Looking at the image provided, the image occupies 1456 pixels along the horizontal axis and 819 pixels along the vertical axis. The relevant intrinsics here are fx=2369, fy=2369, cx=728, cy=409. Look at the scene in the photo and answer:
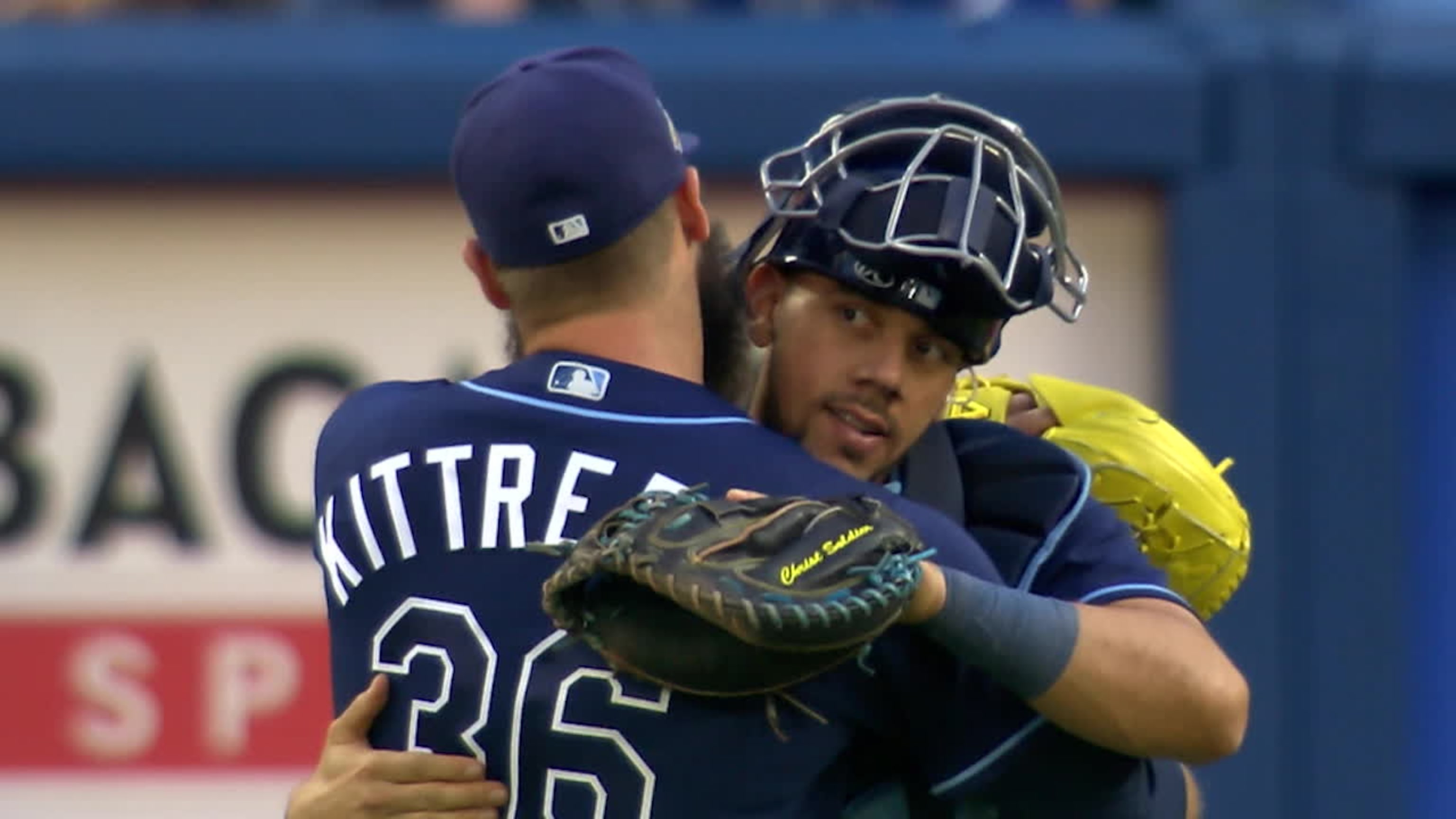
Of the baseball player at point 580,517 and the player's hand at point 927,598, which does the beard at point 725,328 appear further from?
the player's hand at point 927,598

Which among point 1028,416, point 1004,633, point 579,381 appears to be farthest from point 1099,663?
point 1028,416

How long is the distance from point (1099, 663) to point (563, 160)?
754 millimetres

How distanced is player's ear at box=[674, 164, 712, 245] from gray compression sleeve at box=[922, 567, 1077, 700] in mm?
527

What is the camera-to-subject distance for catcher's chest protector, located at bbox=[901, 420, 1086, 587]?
2.47 meters

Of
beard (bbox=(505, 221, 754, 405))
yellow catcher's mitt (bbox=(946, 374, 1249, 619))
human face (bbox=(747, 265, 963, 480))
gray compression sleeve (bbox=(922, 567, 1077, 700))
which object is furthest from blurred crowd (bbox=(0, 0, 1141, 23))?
gray compression sleeve (bbox=(922, 567, 1077, 700))

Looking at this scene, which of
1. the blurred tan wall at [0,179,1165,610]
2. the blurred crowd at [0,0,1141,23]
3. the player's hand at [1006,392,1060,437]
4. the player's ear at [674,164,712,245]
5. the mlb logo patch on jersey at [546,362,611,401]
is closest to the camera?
the mlb logo patch on jersey at [546,362,611,401]

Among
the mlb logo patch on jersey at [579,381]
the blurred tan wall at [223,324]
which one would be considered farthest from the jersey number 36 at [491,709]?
the blurred tan wall at [223,324]

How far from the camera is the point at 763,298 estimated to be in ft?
9.20

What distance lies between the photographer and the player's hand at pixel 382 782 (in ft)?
7.63

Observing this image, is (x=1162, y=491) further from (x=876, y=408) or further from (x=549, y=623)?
(x=549, y=623)

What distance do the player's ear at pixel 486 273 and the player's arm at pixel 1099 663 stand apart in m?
0.63

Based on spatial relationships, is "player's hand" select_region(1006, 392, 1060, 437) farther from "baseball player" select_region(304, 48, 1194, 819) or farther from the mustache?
"baseball player" select_region(304, 48, 1194, 819)

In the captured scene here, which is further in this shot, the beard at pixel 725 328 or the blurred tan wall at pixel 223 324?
the blurred tan wall at pixel 223 324

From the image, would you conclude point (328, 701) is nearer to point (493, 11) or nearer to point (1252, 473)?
point (493, 11)
